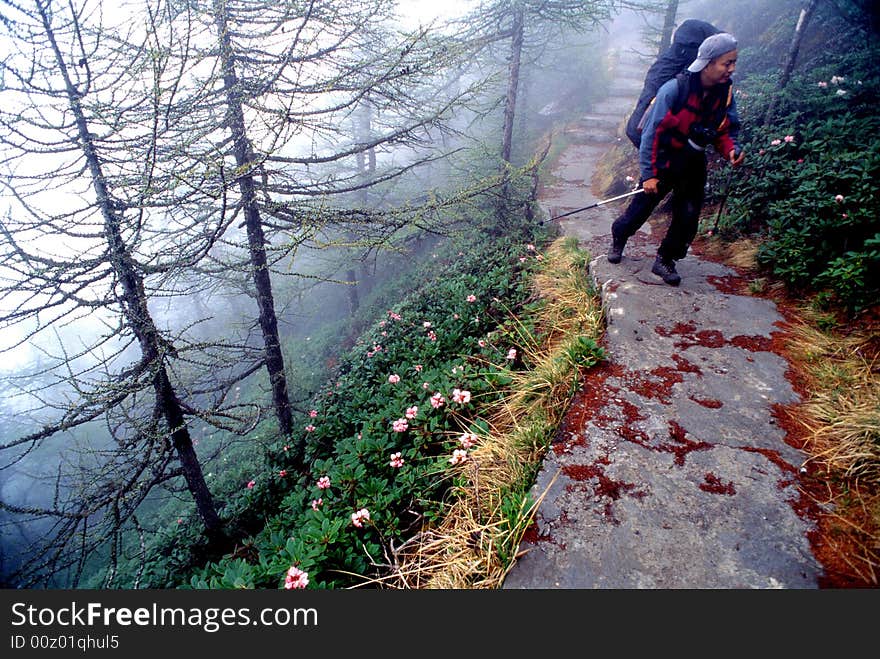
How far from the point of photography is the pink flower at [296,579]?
170 cm

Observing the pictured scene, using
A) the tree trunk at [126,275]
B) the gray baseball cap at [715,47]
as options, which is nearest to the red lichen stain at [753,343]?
the gray baseball cap at [715,47]

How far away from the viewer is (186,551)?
432 cm

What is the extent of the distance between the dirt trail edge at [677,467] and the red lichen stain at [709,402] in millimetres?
11

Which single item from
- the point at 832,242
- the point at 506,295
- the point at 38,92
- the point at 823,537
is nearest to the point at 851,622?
the point at 823,537

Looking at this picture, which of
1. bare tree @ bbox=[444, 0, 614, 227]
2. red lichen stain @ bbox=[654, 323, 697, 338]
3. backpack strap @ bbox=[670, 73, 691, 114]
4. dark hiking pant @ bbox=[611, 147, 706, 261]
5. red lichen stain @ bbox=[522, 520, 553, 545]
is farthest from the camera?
bare tree @ bbox=[444, 0, 614, 227]

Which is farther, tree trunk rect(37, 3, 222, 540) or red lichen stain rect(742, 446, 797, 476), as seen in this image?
tree trunk rect(37, 3, 222, 540)

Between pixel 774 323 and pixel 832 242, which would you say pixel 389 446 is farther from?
pixel 832 242

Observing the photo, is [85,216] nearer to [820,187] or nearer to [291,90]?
[291,90]

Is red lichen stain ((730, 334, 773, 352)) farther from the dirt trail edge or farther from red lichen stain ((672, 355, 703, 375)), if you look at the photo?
red lichen stain ((672, 355, 703, 375))

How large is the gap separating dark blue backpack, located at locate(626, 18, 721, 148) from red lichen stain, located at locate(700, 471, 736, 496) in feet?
11.4

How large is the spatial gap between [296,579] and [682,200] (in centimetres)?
433

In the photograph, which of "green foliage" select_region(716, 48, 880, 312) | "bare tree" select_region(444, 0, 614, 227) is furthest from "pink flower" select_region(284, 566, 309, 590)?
"bare tree" select_region(444, 0, 614, 227)

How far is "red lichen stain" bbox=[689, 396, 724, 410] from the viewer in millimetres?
2268

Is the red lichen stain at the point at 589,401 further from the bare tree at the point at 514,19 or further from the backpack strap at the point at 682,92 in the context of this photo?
the bare tree at the point at 514,19
